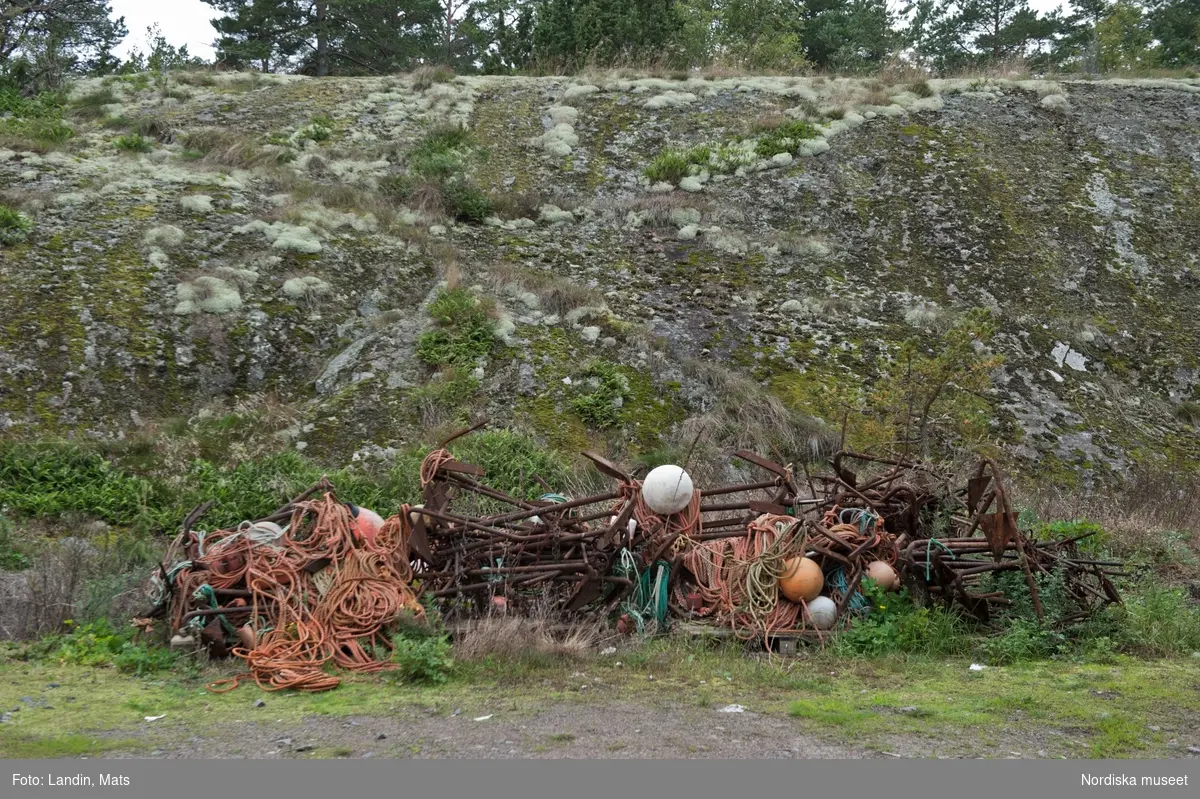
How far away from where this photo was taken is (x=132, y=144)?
15.6m

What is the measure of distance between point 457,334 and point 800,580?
677 cm

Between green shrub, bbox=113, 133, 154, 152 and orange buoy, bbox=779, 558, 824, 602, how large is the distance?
1369cm

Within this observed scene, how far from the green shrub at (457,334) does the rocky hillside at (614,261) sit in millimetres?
45

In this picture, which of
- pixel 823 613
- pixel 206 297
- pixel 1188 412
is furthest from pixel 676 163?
pixel 823 613

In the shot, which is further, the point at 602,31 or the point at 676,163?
the point at 602,31

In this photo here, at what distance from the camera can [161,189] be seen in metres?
14.3

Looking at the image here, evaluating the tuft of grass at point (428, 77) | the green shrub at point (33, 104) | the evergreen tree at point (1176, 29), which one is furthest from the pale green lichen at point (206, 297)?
the evergreen tree at point (1176, 29)

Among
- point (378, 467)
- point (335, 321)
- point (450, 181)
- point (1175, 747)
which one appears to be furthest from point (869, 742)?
point (450, 181)

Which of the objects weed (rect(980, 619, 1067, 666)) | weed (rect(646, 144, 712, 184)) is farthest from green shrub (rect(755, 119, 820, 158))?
weed (rect(980, 619, 1067, 666))

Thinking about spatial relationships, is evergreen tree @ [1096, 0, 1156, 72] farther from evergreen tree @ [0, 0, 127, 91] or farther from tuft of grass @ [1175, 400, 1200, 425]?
evergreen tree @ [0, 0, 127, 91]

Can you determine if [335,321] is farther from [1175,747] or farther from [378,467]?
[1175,747]

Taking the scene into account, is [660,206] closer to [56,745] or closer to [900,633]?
[900,633]

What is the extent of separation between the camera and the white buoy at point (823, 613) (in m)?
6.54

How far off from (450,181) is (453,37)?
19.5 meters
